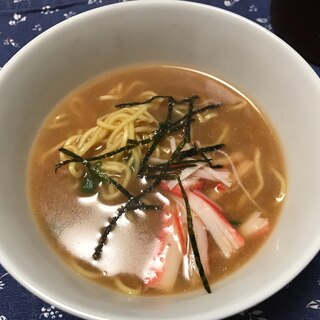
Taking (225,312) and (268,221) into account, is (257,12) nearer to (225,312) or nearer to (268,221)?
(268,221)

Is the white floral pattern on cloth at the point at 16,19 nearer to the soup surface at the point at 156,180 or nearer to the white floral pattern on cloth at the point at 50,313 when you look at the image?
the soup surface at the point at 156,180

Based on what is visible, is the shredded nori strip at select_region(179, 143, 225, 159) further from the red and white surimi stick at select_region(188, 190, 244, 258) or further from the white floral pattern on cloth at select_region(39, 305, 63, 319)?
the white floral pattern on cloth at select_region(39, 305, 63, 319)

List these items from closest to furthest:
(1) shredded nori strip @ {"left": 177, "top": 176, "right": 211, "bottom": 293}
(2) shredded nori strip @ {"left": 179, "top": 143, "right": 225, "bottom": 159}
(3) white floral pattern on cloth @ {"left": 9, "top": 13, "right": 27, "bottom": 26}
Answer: (1) shredded nori strip @ {"left": 177, "top": 176, "right": 211, "bottom": 293}
(2) shredded nori strip @ {"left": 179, "top": 143, "right": 225, "bottom": 159}
(3) white floral pattern on cloth @ {"left": 9, "top": 13, "right": 27, "bottom": 26}

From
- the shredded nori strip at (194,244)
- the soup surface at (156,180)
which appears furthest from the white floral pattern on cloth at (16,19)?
the shredded nori strip at (194,244)

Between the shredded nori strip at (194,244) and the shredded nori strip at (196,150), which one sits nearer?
the shredded nori strip at (194,244)

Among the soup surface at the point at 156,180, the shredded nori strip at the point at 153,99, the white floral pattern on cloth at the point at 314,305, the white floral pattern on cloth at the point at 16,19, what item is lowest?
the white floral pattern on cloth at the point at 314,305

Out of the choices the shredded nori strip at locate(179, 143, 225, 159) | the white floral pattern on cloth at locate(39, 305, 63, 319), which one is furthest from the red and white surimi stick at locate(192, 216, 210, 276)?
the white floral pattern on cloth at locate(39, 305, 63, 319)

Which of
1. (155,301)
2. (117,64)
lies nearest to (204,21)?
(117,64)

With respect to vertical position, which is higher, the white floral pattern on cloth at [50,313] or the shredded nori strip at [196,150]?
the shredded nori strip at [196,150]
